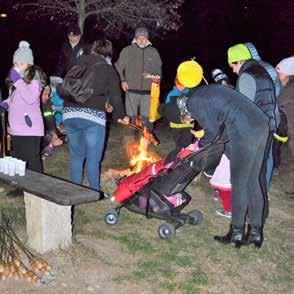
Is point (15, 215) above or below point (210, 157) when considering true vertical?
below

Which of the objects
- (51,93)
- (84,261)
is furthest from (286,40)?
(84,261)

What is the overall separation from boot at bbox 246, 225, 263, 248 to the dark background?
14.9 metres

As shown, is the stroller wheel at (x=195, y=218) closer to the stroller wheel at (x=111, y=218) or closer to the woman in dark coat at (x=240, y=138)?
the woman in dark coat at (x=240, y=138)

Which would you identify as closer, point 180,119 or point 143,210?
point 143,210

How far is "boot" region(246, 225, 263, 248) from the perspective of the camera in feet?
16.5

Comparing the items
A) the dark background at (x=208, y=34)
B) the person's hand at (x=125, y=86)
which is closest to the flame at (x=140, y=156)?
the person's hand at (x=125, y=86)

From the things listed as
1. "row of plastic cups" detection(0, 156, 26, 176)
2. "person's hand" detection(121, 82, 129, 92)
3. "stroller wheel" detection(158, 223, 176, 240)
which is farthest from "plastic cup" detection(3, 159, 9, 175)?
"person's hand" detection(121, 82, 129, 92)

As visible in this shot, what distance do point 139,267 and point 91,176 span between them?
5.54ft

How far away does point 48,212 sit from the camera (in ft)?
15.3

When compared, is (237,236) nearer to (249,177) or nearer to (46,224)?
(249,177)

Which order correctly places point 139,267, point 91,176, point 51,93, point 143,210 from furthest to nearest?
point 51,93, point 91,176, point 143,210, point 139,267

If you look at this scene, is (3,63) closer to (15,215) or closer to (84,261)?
(15,215)

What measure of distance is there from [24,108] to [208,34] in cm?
2131

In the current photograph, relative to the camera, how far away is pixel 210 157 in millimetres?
4859
